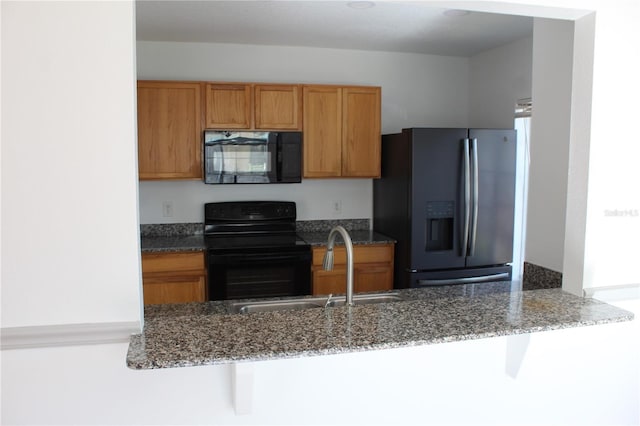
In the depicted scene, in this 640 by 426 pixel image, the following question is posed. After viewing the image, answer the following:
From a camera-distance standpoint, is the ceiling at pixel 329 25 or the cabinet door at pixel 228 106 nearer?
the ceiling at pixel 329 25

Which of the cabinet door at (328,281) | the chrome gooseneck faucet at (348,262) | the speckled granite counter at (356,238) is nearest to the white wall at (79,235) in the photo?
the chrome gooseneck faucet at (348,262)

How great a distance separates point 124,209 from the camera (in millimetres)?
1405

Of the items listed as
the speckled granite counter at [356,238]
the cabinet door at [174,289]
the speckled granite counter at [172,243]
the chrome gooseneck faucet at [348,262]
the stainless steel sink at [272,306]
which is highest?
the chrome gooseneck faucet at [348,262]

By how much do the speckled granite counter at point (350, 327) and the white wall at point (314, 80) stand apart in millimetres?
2514

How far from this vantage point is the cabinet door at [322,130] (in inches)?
152

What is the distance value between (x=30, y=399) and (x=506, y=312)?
57.0 inches

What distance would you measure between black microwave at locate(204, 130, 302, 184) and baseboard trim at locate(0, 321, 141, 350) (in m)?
2.33

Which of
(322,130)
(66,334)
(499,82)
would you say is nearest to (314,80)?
(322,130)

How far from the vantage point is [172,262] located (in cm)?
349

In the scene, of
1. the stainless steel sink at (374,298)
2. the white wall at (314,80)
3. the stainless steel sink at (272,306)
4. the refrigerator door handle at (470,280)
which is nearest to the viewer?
the stainless steel sink at (272,306)

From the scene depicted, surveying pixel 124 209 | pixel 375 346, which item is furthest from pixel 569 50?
pixel 124 209

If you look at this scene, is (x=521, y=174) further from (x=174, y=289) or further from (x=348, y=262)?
(x=174, y=289)

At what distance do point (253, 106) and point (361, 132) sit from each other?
853 millimetres

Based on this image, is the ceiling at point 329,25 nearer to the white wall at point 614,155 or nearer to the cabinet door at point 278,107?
the cabinet door at point 278,107
